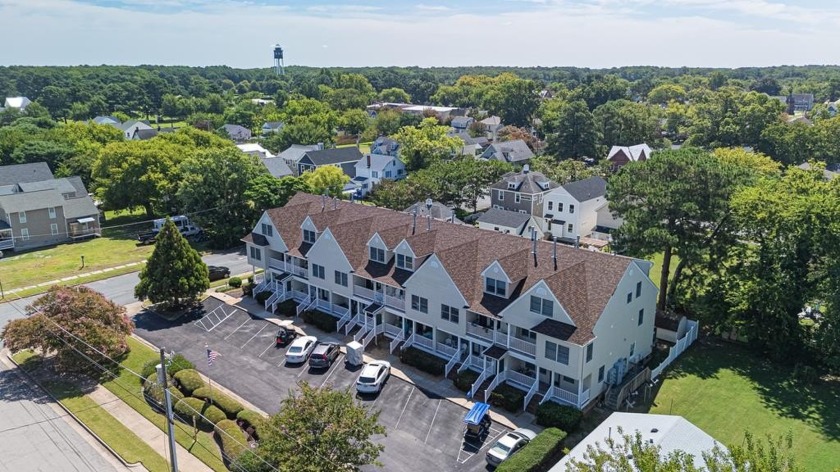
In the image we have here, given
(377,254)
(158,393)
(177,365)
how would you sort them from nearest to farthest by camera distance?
(158,393), (177,365), (377,254)

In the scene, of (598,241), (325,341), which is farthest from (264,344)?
(598,241)

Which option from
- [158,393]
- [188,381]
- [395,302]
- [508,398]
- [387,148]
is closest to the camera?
[508,398]

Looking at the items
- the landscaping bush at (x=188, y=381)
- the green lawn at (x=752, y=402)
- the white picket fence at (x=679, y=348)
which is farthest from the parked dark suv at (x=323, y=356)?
the white picket fence at (x=679, y=348)

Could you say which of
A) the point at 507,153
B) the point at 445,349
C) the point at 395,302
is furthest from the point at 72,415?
the point at 507,153

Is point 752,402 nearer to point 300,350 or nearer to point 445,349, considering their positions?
point 445,349

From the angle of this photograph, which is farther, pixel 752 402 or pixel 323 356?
pixel 323 356
